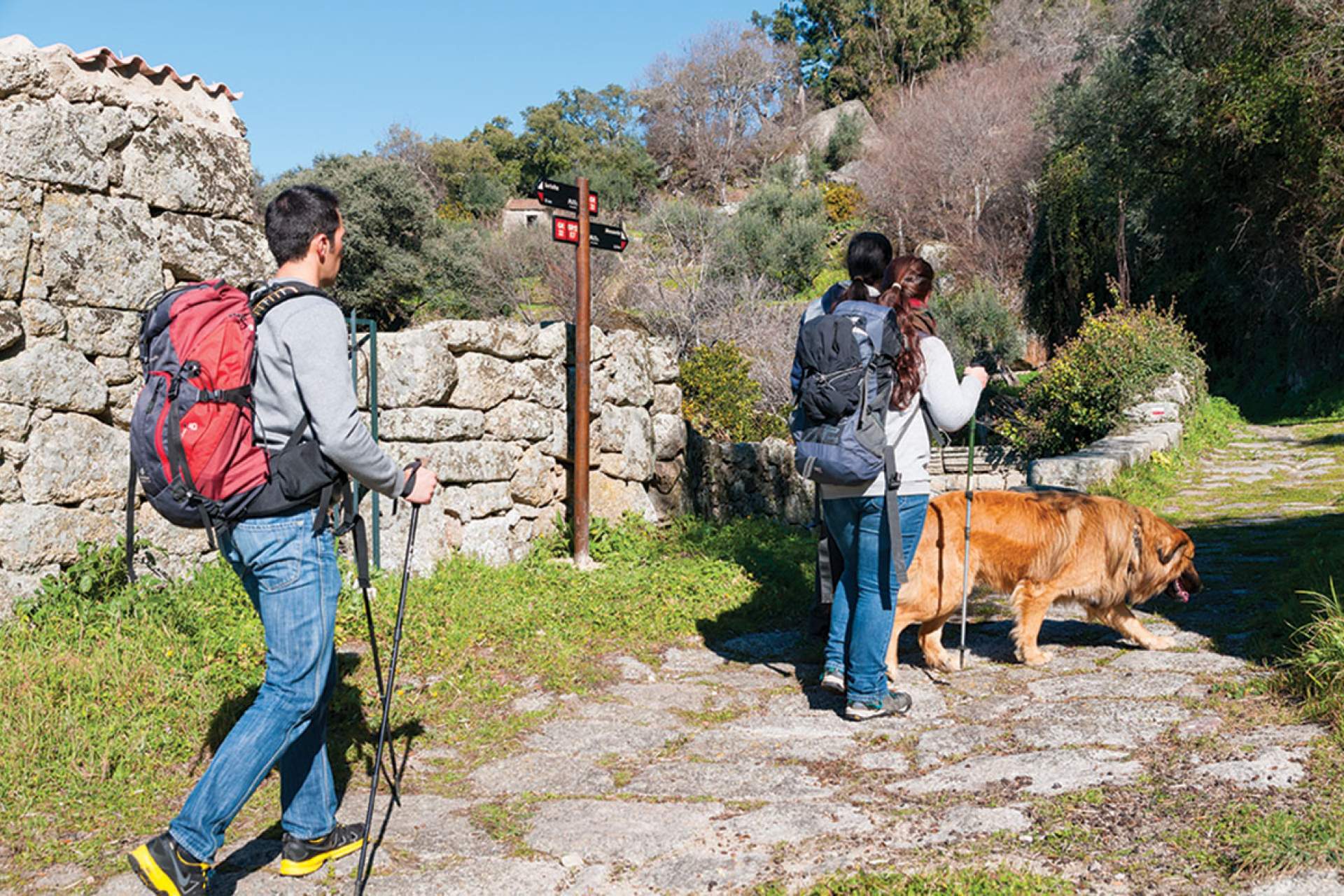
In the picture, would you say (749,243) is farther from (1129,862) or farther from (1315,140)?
(1129,862)

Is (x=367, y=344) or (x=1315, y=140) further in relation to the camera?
(x=1315, y=140)

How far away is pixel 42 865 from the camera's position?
3471 millimetres

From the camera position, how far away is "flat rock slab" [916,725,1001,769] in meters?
4.23

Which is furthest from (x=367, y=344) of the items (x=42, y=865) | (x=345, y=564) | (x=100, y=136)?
(x=42, y=865)

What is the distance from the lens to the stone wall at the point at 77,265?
5.30 meters

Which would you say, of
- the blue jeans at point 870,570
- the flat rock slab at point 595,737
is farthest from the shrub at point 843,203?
the flat rock slab at point 595,737

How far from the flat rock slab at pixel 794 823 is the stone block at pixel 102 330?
400 cm

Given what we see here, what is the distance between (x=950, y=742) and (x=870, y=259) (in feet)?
6.84

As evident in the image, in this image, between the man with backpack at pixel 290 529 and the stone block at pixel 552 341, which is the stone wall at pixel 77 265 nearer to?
the stone block at pixel 552 341

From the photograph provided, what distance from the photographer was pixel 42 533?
211 inches

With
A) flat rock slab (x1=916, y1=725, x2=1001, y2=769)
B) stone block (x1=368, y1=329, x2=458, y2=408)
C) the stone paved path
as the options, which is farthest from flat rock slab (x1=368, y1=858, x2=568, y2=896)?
stone block (x1=368, y1=329, x2=458, y2=408)

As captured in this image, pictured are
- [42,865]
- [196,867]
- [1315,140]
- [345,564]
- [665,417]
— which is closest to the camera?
[196,867]

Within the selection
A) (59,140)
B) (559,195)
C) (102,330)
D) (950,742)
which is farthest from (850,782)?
(59,140)

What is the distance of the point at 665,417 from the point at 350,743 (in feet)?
16.4
